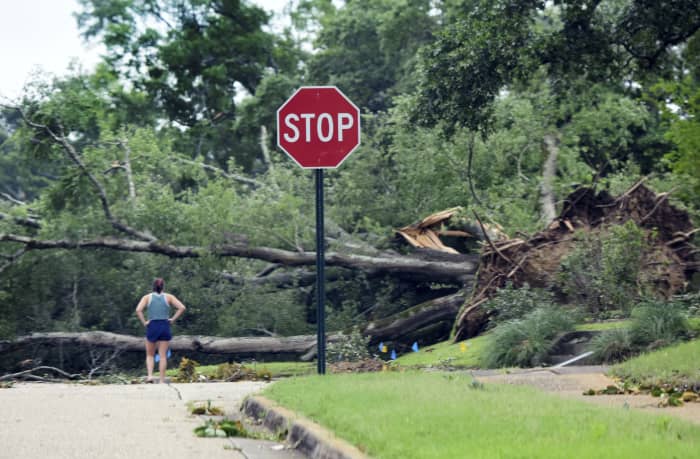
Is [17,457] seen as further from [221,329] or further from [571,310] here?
[221,329]

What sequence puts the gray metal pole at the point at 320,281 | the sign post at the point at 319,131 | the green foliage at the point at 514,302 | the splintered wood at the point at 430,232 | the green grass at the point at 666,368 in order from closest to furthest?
the green grass at the point at 666,368
the gray metal pole at the point at 320,281
the sign post at the point at 319,131
the green foliage at the point at 514,302
the splintered wood at the point at 430,232

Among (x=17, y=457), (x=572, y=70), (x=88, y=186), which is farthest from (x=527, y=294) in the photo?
(x=17, y=457)

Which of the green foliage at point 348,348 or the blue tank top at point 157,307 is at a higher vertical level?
the blue tank top at point 157,307

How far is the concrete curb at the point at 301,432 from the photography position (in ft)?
21.2

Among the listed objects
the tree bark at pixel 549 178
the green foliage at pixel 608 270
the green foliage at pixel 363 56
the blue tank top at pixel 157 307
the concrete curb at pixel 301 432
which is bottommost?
the concrete curb at pixel 301 432

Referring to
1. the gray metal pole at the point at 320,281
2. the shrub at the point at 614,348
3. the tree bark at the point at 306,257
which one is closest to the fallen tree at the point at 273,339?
the tree bark at the point at 306,257

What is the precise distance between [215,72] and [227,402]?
34.2m

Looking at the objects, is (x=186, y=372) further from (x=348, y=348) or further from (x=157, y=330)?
(x=348, y=348)

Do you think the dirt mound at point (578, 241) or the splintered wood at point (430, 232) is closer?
the dirt mound at point (578, 241)

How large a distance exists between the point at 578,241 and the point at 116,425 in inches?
507

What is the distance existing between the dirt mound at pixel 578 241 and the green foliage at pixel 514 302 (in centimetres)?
52

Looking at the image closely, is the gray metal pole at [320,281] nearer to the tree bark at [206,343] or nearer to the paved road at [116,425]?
the paved road at [116,425]

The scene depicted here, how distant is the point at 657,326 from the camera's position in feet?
45.2

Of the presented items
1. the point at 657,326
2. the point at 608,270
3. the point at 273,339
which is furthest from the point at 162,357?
the point at 273,339
